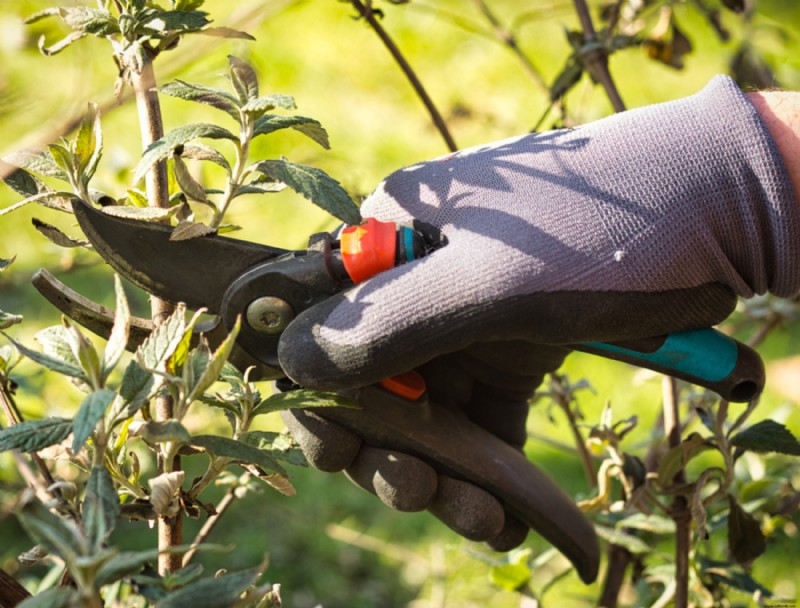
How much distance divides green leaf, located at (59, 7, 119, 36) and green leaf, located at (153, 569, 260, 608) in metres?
0.61

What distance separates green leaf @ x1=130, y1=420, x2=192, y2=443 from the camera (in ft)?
2.88

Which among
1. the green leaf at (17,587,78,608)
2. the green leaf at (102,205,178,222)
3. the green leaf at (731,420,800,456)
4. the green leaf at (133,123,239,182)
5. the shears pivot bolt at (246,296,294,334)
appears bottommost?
the green leaf at (731,420,800,456)

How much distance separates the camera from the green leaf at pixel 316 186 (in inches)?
40.0

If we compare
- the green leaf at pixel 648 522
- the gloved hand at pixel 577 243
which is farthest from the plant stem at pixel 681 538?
the gloved hand at pixel 577 243

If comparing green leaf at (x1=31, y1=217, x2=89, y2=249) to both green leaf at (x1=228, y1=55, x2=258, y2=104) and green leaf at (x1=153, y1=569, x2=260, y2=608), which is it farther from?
green leaf at (x1=153, y1=569, x2=260, y2=608)

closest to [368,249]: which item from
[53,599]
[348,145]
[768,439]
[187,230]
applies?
[187,230]

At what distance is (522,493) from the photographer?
1.37 metres

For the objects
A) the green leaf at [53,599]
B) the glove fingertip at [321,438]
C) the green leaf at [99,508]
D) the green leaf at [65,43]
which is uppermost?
the green leaf at [65,43]

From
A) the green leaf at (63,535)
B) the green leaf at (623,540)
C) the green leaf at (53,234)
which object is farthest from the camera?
the green leaf at (623,540)

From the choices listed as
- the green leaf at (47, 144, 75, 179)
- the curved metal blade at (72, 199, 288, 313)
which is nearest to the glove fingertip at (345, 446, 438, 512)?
the curved metal blade at (72, 199, 288, 313)

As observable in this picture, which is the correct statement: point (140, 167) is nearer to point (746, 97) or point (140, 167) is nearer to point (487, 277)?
point (487, 277)

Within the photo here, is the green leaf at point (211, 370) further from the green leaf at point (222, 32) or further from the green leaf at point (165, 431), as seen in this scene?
the green leaf at point (222, 32)

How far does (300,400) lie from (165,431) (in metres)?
0.20

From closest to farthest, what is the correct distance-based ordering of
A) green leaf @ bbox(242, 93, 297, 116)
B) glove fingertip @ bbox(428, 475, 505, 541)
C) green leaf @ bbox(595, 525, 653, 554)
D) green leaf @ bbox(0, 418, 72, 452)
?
green leaf @ bbox(0, 418, 72, 452) → green leaf @ bbox(242, 93, 297, 116) → glove fingertip @ bbox(428, 475, 505, 541) → green leaf @ bbox(595, 525, 653, 554)
